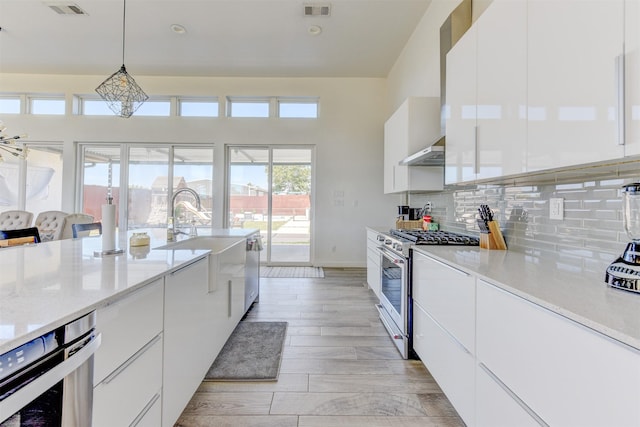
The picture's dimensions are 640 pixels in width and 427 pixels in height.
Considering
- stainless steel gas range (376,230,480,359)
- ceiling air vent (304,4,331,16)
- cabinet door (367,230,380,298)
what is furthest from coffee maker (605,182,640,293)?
ceiling air vent (304,4,331,16)

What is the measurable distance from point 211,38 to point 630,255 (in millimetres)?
4913

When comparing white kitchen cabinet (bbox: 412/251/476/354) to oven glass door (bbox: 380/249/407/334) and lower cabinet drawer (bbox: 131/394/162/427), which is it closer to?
oven glass door (bbox: 380/249/407/334)

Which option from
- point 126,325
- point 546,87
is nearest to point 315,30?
point 546,87

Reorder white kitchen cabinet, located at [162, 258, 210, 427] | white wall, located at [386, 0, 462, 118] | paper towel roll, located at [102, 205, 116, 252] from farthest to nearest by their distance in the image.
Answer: white wall, located at [386, 0, 462, 118]
paper towel roll, located at [102, 205, 116, 252]
white kitchen cabinet, located at [162, 258, 210, 427]

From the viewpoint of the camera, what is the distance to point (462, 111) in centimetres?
191

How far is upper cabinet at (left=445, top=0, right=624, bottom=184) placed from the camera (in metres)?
0.90

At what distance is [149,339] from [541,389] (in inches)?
57.3

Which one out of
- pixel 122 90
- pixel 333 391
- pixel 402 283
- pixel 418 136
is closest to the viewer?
pixel 333 391

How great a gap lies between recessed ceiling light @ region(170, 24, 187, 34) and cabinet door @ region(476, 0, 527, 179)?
151 inches

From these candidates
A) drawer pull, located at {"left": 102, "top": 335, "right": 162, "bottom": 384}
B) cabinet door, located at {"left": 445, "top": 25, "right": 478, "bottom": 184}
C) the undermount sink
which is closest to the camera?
drawer pull, located at {"left": 102, "top": 335, "right": 162, "bottom": 384}

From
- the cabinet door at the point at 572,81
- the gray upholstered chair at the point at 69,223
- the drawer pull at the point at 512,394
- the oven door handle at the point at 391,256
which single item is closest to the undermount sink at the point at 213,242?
the oven door handle at the point at 391,256

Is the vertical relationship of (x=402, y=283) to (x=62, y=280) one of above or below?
below

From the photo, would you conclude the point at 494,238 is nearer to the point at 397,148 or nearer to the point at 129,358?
the point at 397,148

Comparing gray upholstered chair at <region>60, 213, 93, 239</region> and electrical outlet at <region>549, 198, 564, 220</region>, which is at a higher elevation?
electrical outlet at <region>549, 198, 564, 220</region>
